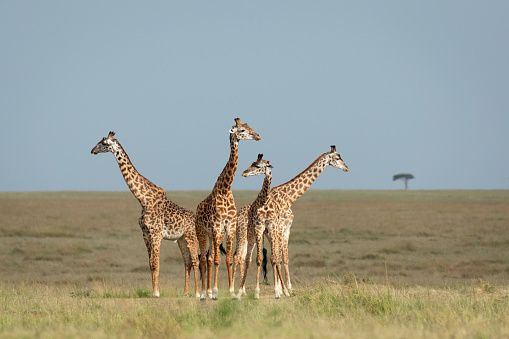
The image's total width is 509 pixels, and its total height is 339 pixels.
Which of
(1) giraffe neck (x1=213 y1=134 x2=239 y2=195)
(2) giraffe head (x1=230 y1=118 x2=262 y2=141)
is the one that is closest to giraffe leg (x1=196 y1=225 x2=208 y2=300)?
(1) giraffe neck (x1=213 y1=134 x2=239 y2=195)

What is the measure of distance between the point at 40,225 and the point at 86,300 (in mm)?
24585

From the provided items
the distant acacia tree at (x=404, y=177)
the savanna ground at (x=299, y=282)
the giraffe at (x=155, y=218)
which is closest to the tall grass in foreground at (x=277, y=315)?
the savanna ground at (x=299, y=282)

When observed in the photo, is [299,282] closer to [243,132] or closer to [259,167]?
[259,167]

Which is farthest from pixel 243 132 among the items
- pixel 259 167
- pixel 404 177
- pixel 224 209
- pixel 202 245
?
pixel 404 177

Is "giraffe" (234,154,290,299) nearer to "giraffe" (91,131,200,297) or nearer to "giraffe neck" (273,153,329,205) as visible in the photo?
"giraffe neck" (273,153,329,205)

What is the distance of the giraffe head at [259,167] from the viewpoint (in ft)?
36.5

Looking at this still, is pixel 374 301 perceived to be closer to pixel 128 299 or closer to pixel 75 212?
pixel 128 299

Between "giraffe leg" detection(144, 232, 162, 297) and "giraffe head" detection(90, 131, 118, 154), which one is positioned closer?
"giraffe leg" detection(144, 232, 162, 297)

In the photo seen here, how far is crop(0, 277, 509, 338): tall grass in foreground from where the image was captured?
7996 mm

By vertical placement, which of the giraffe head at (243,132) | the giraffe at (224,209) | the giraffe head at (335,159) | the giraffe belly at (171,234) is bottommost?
the giraffe belly at (171,234)

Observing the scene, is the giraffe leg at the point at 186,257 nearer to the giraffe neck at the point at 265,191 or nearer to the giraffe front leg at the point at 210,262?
the giraffe front leg at the point at 210,262

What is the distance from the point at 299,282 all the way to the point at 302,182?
5.74 m

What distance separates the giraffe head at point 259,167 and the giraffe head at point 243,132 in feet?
1.36

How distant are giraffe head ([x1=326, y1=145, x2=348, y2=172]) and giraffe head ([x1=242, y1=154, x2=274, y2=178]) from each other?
103 inches
